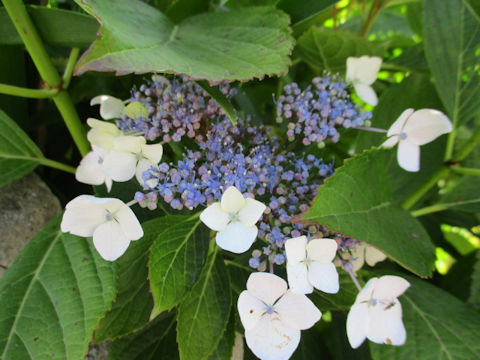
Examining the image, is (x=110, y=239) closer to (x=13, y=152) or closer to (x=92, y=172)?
(x=92, y=172)

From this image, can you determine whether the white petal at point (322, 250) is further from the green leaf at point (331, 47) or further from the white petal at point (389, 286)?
the green leaf at point (331, 47)

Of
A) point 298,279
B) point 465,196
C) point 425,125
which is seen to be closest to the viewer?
point 298,279

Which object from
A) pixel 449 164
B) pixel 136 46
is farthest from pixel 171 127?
pixel 449 164

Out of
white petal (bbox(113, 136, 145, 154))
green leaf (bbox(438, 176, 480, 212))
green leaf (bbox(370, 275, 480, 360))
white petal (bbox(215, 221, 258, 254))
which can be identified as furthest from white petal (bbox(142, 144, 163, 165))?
green leaf (bbox(438, 176, 480, 212))

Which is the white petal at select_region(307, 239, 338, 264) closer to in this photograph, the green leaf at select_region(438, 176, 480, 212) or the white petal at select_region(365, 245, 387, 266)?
the white petal at select_region(365, 245, 387, 266)

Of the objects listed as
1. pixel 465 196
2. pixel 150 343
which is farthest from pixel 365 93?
pixel 150 343
